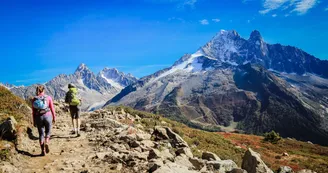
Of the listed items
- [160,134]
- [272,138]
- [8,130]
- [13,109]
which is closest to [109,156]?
[8,130]

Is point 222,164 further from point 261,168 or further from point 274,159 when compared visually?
point 274,159

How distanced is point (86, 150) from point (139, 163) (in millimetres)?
3658

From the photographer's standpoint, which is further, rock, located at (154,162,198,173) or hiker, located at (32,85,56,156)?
hiker, located at (32,85,56,156)

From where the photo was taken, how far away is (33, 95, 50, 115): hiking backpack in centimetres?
1288

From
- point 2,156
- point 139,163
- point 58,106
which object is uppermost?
point 58,106

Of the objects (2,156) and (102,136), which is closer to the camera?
(2,156)

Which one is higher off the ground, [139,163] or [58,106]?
[58,106]

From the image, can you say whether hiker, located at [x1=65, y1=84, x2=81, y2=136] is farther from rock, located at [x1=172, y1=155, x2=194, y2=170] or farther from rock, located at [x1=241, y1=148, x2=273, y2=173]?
rock, located at [x1=241, y1=148, x2=273, y2=173]

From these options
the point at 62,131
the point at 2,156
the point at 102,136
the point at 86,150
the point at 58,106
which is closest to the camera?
the point at 2,156

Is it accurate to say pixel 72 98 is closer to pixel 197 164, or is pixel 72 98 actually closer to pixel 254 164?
pixel 197 164

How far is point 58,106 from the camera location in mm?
29734

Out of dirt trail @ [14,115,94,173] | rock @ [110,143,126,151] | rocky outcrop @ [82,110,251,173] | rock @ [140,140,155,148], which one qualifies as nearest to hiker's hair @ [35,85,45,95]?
dirt trail @ [14,115,94,173]

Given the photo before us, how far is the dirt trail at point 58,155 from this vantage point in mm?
11432

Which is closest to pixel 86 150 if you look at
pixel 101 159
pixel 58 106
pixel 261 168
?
pixel 101 159
